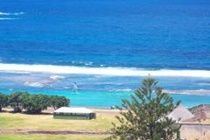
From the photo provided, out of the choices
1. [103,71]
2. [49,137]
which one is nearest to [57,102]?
[49,137]

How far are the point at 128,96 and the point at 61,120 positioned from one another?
1834 centimetres

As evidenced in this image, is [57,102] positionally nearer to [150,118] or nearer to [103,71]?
[103,71]

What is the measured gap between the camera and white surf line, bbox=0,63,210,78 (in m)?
124

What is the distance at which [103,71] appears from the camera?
127m

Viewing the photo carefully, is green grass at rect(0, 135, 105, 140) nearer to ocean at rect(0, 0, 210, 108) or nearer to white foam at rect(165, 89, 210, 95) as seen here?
ocean at rect(0, 0, 210, 108)

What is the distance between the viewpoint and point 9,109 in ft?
309

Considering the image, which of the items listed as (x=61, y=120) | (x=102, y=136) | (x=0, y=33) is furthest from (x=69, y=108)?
(x=0, y=33)

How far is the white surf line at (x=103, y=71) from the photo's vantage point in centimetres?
12369

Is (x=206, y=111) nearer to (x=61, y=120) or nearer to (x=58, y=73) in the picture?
(x=61, y=120)

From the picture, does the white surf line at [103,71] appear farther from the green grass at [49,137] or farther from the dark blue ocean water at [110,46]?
the green grass at [49,137]

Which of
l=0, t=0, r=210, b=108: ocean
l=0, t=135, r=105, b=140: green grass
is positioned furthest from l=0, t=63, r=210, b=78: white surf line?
l=0, t=135, r=105, b=140: green grass

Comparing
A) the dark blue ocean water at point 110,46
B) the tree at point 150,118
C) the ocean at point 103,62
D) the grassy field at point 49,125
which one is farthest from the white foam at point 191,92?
the tree at point 150,118

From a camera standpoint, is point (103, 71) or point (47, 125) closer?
point (47, 125)

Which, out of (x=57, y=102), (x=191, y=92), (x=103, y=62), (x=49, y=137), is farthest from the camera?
(x=103, y=62)
